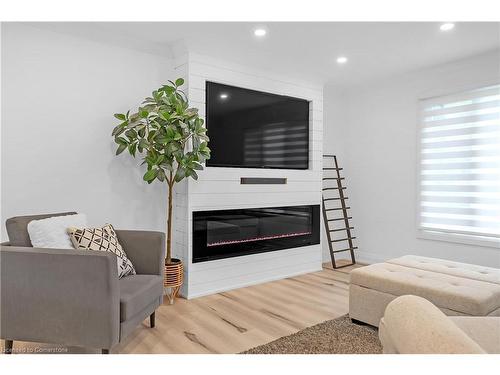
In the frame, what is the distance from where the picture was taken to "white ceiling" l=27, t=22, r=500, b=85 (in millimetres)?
3099

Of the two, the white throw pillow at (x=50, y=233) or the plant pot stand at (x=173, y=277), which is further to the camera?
the plant pot stand at (x=173, y=277)

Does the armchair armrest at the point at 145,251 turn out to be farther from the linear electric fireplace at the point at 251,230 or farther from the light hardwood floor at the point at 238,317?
the linear electric fireplace at the point at 251,230

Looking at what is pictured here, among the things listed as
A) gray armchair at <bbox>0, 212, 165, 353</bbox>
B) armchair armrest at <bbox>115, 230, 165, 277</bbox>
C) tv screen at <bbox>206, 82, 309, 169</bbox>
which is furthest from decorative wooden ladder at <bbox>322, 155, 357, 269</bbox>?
gray armchair at <bbox>0, 212, 165, 353</bbox>

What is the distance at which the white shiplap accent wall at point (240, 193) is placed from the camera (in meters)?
3.54

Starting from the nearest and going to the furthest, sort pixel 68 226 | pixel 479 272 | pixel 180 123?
pixel 68 226 < pixel 479 272 < pixel 180 123

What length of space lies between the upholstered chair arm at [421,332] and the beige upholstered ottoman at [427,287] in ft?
4.08

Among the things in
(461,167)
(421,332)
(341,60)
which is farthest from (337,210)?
(421,332)

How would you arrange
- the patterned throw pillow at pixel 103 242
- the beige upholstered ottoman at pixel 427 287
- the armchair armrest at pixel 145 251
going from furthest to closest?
the armchair armrest at pixel 145 251
the patterned throw pillow at pixel 103 242
the beige upholstered ottoman at pixel 427 287

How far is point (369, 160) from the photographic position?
5055 millimetres

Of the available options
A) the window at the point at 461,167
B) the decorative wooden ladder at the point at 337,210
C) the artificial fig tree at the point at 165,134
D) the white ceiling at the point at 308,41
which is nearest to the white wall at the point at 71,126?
the white ceiling at the point at 308,41

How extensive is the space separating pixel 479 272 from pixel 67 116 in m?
3.76
